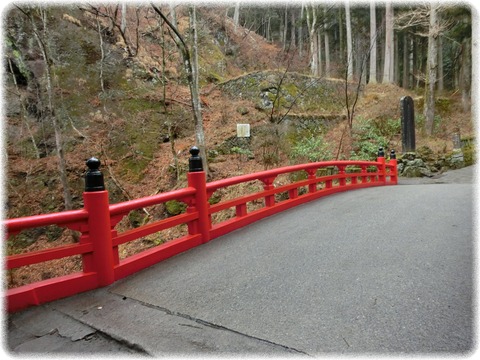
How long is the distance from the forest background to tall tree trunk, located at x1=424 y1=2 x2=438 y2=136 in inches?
2.1

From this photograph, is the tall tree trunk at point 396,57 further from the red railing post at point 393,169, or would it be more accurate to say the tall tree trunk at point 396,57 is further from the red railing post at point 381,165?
the red railing post at point 381,165

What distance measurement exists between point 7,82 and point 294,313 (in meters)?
15.0

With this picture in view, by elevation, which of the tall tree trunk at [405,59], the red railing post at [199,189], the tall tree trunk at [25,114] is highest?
the tall tree trunk at [405,59]

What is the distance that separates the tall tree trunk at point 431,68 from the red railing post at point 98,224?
17849mm

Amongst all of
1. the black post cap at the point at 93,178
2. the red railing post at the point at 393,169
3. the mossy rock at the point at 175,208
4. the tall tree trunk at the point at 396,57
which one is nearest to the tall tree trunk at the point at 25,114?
the mossy rock at the point at 175,208

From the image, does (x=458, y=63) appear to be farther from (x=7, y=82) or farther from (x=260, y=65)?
(x=7, y=82)

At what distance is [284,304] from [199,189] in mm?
2012

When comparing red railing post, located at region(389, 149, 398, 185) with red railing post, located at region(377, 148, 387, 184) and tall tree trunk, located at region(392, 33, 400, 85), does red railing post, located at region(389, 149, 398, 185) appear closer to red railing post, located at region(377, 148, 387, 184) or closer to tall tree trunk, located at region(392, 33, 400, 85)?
red railing post, located at region(377, 148, 387, 184)

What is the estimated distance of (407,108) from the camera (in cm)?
1431

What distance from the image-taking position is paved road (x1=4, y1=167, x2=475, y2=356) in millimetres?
1934

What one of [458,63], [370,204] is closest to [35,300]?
[370,204]

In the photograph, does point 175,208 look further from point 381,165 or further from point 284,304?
point 284,304

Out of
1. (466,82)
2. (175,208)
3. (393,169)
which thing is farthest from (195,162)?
(466,82)

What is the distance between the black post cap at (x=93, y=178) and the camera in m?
2.87
